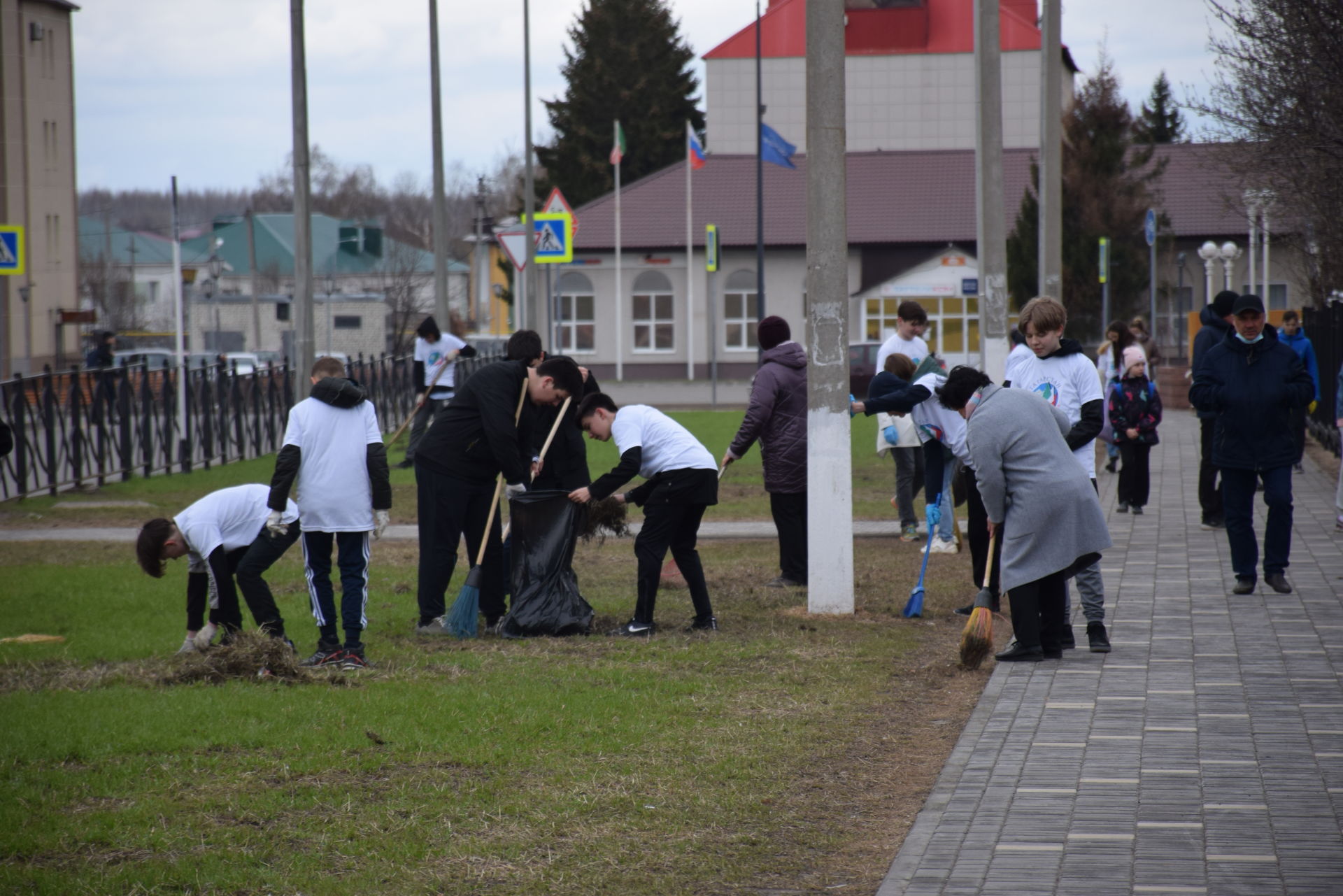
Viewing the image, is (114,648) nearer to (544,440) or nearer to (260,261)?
(544,440)

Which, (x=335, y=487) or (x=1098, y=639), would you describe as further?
(x=1098, y=639)

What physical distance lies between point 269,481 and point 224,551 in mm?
11443

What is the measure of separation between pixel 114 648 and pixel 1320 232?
1615 cm

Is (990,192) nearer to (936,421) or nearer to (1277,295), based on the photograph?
(936,421)

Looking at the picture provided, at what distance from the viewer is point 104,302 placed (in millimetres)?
68812

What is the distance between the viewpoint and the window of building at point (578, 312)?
52.0 metres

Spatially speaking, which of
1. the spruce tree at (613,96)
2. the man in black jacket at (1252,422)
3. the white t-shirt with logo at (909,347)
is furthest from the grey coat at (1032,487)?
the spruce tree at (613,96)

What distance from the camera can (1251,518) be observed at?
9.40 metres

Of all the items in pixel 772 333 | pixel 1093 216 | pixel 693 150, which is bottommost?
pixel 772 333

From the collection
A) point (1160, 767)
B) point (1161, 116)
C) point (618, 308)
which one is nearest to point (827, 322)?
point (1160, 767)

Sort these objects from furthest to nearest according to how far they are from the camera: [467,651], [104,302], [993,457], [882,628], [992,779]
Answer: [104,302] < [882,628] < [467,651] < [993,457] < [992,779]

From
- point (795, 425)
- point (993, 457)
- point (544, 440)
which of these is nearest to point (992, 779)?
point (993, 457)

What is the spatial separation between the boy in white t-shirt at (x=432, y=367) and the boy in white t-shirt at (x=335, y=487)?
10.7 meters

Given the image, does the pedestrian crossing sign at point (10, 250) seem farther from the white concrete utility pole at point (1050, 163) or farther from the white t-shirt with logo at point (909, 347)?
the white concrete utility pole at point (1050, 163)
